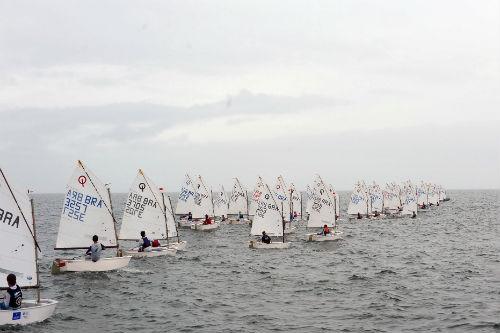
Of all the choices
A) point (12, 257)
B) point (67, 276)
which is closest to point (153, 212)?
point (67, 276)

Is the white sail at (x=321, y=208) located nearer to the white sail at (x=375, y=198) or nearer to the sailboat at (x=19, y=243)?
the sailboat at (x=19, y=243)

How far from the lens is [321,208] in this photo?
60219 millimetres

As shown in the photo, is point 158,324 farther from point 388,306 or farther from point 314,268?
point 314,268

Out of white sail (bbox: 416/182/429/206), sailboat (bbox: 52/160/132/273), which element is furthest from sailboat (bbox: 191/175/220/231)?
white sail (bbox: 416/182/429/206)

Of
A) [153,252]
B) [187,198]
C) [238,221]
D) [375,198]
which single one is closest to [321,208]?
[153,252]

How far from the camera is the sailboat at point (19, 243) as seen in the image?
24453 millimetres

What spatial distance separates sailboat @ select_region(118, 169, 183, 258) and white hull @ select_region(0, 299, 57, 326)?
20.9 metres

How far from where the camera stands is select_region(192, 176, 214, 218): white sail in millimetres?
76312

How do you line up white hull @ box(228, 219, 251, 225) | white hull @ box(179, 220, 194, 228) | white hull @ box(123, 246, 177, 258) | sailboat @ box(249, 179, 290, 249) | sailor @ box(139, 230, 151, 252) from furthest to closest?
white hull @ box(228, 219, 251, 225) < white hull @ box(179, 220, 194, 228) < sailboat @ box(249, 179, 290, 249) < sailor @ box(139, 230, 151, 252) < white hull @ box(123, 246, 177, 258)

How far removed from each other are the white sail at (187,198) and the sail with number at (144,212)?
27101 millimetres

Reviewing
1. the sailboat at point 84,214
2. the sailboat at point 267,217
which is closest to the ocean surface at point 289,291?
the sailboat at point 267,217

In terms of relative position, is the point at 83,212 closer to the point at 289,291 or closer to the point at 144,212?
the point at 144,212

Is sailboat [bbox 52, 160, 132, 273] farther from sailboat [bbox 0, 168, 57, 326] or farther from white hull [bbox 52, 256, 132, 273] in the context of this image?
sailboat [bbox 0, 168, 57, 326]

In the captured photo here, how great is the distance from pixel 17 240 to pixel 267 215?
28.8 metres
